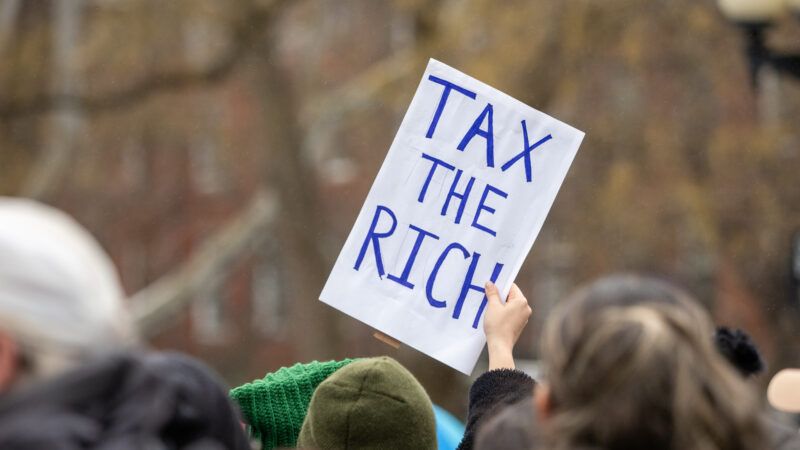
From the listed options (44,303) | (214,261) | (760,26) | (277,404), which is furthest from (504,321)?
(214,261)

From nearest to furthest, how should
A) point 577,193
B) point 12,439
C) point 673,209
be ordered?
point 12,439 → point 673,209 → point 577,193

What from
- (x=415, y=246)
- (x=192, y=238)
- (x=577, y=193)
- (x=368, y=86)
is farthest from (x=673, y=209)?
(x=192, y=238)

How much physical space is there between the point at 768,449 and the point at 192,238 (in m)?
27.2

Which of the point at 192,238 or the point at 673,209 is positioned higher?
the point at 673,209

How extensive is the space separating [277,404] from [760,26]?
22.7 feet

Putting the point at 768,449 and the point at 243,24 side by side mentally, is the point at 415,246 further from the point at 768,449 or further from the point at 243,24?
the point at 243,24

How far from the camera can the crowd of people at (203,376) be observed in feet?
6.23

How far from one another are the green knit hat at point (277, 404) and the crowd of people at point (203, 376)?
3.49 ft

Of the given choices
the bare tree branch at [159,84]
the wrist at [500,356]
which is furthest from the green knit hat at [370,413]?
the bare tree branch at [159,84]

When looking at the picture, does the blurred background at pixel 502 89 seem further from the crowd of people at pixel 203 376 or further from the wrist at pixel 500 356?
the crowd of people at pixel 203 376

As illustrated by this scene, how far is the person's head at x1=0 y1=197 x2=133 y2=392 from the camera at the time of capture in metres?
1.90

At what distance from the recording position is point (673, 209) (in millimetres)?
Answer: 15203

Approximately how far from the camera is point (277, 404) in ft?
11.0

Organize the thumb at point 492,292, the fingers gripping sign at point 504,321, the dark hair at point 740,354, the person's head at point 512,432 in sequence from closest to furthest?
the person's head at point 512,432 < the dark hair at point 740,354 < the fingers gripping sign at point 504,321 < the thumb at point 492,292
